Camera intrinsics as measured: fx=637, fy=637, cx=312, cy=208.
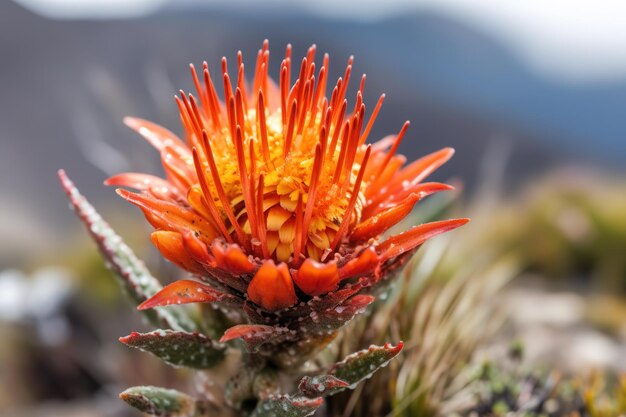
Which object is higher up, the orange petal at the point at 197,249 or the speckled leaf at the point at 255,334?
the orange petal at the point at 197,249

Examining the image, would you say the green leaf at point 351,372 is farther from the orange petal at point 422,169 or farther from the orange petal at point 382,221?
the orange petal at point 422,169

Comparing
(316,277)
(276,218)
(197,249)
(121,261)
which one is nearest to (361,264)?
(316,277)

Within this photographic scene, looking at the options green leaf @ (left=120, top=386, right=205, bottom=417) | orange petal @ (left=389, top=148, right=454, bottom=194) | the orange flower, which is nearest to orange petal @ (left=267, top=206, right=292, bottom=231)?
the orange flower

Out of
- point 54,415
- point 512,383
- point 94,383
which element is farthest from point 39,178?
point 512,383

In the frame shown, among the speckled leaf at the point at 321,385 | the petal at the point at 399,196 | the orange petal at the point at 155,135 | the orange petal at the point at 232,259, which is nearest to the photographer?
the orange petal at the point at 232,259

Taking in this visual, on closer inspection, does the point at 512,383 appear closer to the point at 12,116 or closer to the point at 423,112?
the point at 423,112

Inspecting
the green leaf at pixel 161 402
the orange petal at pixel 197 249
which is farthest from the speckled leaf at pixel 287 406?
the orange petal at pixel 197 249
